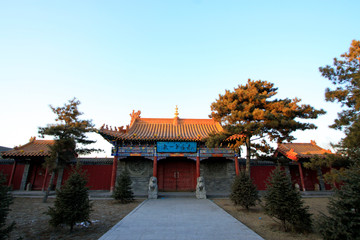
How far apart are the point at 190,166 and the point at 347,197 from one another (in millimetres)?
13503

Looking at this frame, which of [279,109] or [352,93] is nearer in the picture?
[352,93]

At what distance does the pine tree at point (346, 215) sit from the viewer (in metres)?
4.02

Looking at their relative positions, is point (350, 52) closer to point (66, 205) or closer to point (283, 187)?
point (283, 187)

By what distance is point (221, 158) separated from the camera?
1709 centimetres

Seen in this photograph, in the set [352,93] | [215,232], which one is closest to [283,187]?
[215,232]

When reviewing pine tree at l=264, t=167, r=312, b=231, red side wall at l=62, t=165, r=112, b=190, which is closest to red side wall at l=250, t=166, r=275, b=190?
pine tree at l=264, t=167, r=312, b=231

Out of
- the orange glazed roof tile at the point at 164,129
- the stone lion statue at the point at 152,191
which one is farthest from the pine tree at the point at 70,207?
the orange glazed roof tile at the point at 164,129

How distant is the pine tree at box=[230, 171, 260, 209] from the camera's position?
904cm

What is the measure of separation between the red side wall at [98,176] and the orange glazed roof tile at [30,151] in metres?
2.30

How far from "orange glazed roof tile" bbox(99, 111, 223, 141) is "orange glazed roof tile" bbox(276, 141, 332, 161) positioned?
5.83m

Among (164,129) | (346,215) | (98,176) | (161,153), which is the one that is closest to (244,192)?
(346,215)

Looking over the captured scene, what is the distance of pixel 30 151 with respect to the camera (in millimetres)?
16375

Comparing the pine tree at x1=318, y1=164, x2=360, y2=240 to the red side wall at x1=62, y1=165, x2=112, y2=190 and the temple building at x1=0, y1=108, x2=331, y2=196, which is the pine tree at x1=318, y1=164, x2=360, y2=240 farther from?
the red side wall at x1=62, y1=165, x2=112, y2=190

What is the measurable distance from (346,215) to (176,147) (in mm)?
12119
